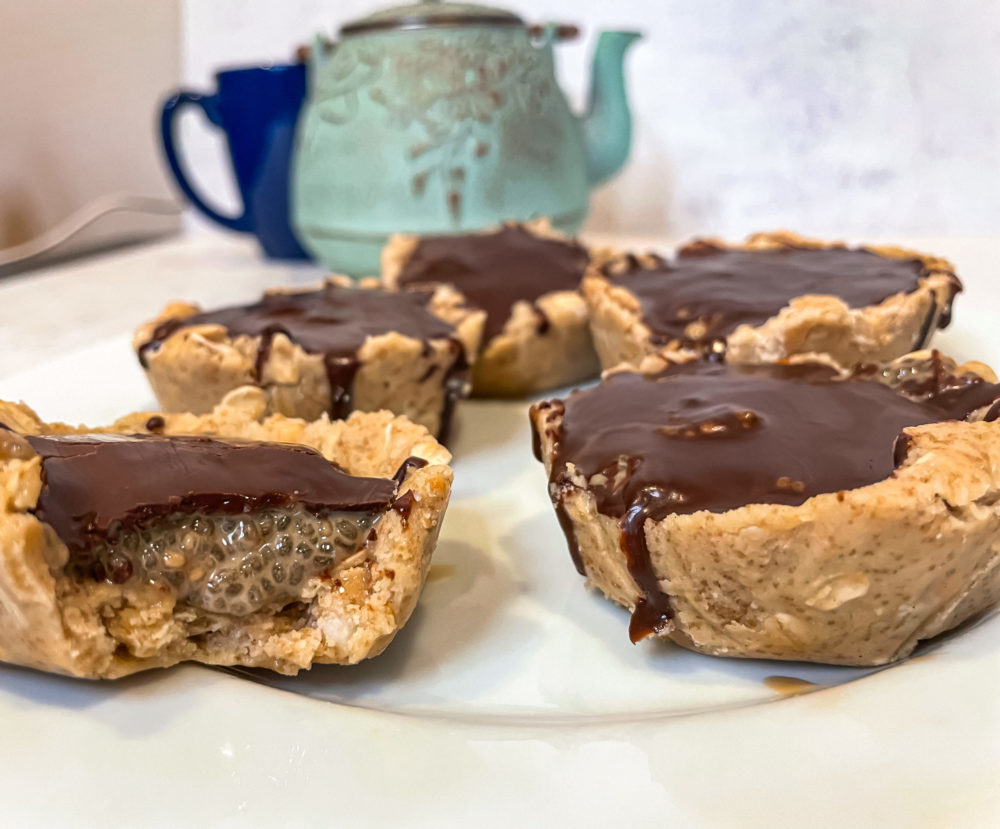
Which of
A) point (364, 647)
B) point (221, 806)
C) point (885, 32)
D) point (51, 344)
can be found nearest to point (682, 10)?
point (885, 32)

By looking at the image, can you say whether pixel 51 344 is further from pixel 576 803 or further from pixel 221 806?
pixel 576 803

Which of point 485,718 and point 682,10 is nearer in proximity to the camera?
point 485,718

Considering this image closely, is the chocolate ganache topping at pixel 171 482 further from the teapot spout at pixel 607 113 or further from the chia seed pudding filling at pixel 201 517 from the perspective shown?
the teapot spout at pixel 607 113

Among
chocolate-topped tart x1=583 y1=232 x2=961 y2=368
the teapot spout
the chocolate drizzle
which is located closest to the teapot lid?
the teapot spout

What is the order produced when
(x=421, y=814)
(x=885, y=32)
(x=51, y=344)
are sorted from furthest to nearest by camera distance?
(x=885, y=32), (x=51, y=344), (x=421, y=814)

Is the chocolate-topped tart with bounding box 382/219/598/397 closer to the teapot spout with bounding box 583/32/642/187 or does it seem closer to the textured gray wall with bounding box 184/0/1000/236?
the teapot spout with bounding box 583/32/642/187

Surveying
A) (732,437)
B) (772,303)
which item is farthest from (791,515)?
(772,303)
